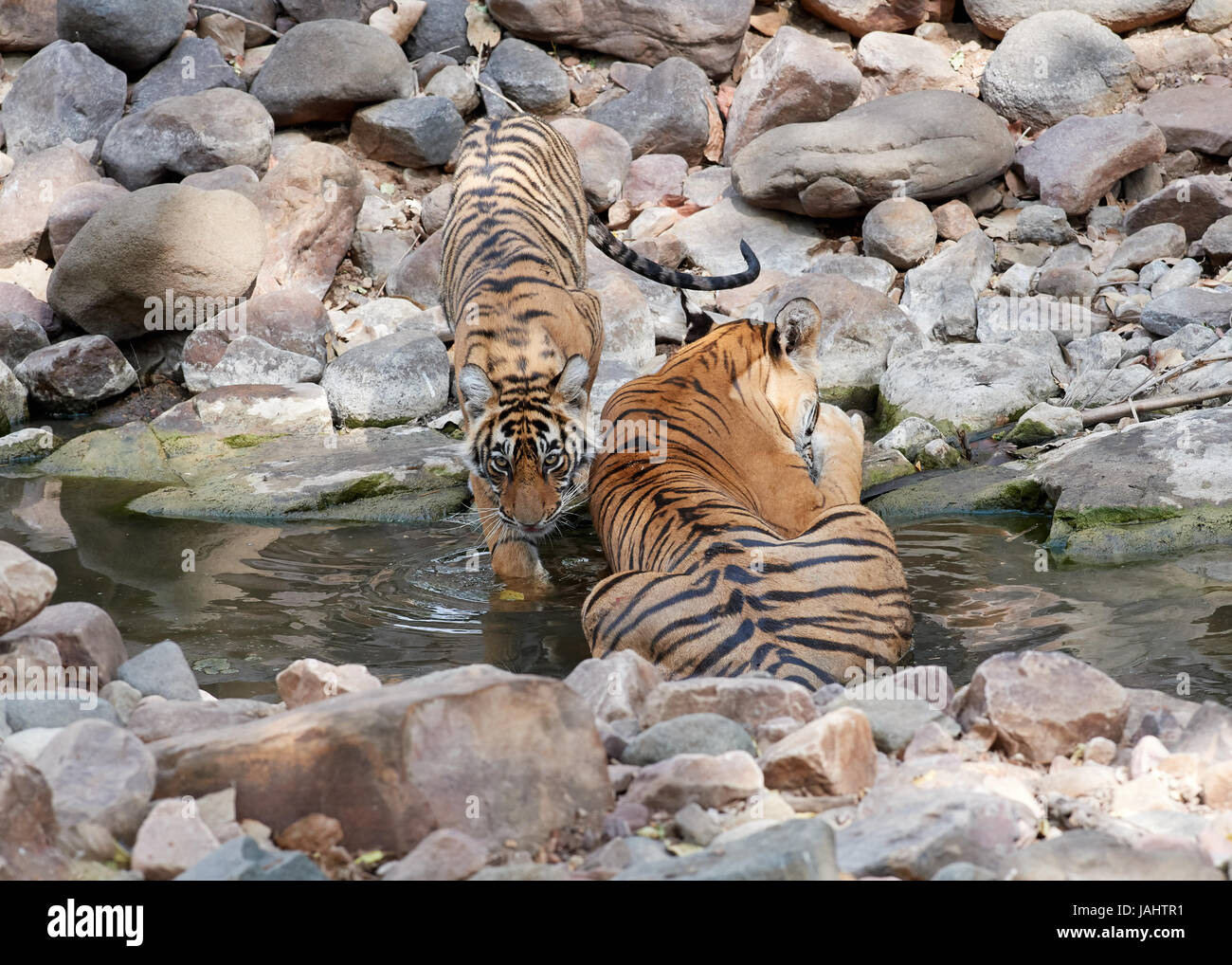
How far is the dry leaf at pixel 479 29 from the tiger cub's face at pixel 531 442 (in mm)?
7461

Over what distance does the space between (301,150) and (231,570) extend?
16.6ft

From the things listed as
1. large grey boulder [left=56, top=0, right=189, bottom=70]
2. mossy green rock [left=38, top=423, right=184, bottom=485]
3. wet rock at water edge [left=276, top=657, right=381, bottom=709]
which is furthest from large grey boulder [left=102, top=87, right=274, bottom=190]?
wet rock at water edge [left=276, top=657, right=381, bottom=709]

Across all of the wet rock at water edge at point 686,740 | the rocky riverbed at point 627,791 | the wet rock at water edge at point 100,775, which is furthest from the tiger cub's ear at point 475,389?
the wet rock at water edge at point 100,775

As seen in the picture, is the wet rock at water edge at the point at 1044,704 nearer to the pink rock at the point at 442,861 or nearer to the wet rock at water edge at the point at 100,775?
the pink rock at the point at 442,861

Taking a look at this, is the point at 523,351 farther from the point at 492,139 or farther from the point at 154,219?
the point at 154,219

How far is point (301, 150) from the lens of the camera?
9859 millimetres

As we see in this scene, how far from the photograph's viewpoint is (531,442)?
5137 mm

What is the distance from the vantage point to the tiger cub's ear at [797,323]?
512 cm

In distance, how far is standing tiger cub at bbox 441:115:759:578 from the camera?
516cm

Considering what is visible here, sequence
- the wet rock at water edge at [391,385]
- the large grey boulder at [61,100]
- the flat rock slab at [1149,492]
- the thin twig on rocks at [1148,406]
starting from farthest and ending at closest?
the large grey boulder at [61,100] < the wet rock at water edge at [391,385] < the thin twig on rocks at [1148,406] < the flat rock slab at [1149,492]

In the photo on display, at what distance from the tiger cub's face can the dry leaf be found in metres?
7.46

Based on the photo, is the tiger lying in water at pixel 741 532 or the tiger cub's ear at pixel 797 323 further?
the tiger cub's ear at pixel 797 323

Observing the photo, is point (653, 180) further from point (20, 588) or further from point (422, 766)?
point (422, 766)
